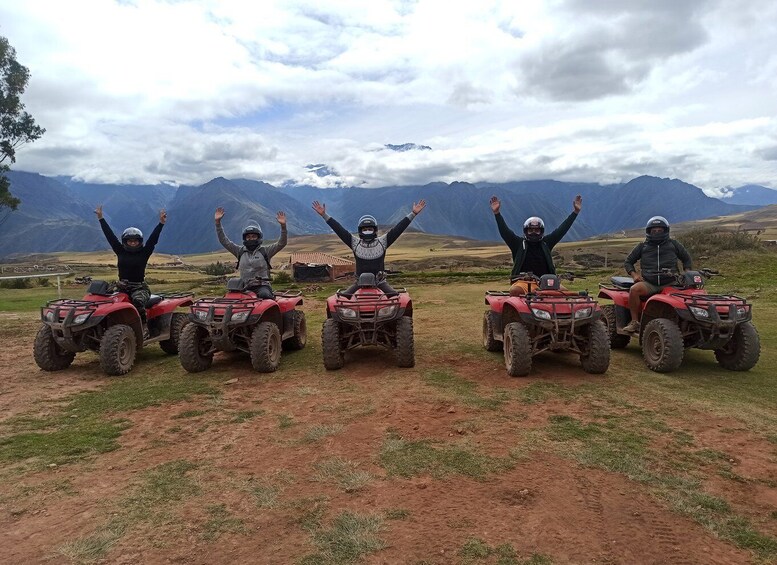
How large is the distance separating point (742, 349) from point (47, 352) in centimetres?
1095

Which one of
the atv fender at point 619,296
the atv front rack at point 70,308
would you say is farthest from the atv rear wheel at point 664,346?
the atv front rack at point 70,308

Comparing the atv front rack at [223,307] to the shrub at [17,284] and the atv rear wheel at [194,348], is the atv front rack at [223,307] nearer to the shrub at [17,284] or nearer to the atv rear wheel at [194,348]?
the atv rear wheel at [194,348]

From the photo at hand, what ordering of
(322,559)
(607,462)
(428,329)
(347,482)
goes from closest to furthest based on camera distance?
(322,559) → (347,482) → (607,462) → (428,329)

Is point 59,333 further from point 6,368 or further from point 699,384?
point 699,384

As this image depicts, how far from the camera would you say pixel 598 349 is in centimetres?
740

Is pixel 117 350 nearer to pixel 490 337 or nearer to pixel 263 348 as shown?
pixel 263 348

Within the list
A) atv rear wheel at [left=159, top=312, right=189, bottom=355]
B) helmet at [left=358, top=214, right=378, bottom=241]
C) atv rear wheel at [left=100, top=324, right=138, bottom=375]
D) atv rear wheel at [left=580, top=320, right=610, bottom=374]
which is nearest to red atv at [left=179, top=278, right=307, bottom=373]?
atv rear wheel at [left=100, top=324, right=138, bottom=375]

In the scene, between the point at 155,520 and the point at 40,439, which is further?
the point at 40,439

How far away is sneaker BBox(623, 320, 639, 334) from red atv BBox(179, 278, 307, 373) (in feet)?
20.0

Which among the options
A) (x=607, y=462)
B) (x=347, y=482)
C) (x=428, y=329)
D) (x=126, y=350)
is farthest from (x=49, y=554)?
(x=428, y=329)

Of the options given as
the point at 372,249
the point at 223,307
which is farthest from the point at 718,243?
the point at 223,307

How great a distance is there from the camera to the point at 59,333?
26.7 ft

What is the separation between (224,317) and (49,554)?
4.69m

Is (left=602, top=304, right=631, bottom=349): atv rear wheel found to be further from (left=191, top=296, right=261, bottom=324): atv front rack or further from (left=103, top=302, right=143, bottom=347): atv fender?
(left=103, top=302, right=143, bottom=347): atv fender
